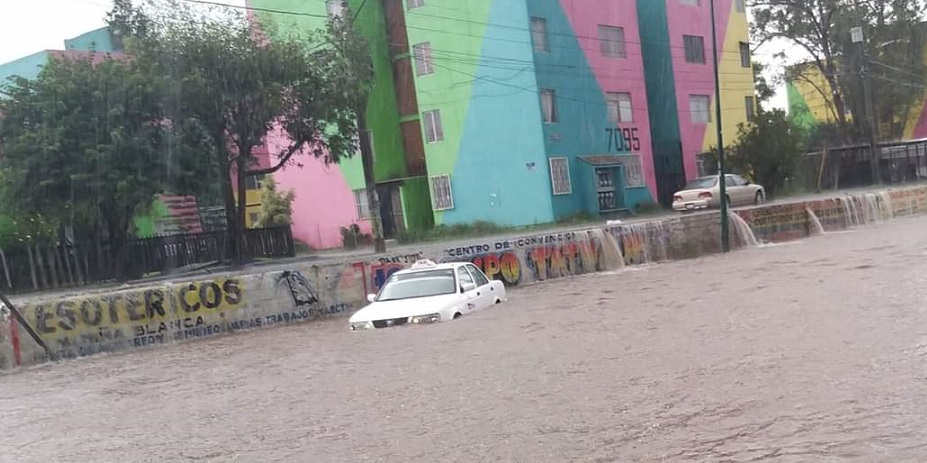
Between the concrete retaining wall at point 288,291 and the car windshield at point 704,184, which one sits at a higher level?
the car windshield at point 704,184

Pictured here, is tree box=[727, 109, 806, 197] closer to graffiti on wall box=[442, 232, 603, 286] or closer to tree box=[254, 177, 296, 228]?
graffiti on wall box=[442, 232, 603, 286]

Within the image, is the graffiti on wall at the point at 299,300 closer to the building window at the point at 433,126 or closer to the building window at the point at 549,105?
the building window at the point at 549,105

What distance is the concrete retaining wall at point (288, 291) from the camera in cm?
1456

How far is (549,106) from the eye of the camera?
117 ft

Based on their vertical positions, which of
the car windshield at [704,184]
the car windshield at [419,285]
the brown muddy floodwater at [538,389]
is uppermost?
the car windshield at [704,184]

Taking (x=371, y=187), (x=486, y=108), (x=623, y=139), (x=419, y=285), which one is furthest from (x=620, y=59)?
(x=419, y=285)

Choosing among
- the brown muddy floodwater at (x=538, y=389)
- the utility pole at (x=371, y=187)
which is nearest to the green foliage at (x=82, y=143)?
the utility pole at (x=371, y=187)

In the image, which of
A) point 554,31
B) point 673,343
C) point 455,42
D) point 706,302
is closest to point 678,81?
point 554,31

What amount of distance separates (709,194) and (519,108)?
822 cm

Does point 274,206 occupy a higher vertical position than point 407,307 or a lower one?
higher

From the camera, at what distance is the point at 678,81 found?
43.2 m

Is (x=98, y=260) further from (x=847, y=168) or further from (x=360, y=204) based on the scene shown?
(x=847, y=168)

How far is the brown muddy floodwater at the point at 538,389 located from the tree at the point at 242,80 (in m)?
12.4

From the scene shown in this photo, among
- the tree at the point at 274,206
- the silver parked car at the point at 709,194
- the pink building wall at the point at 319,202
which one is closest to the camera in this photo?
the silver parked car at the point at 709,194
